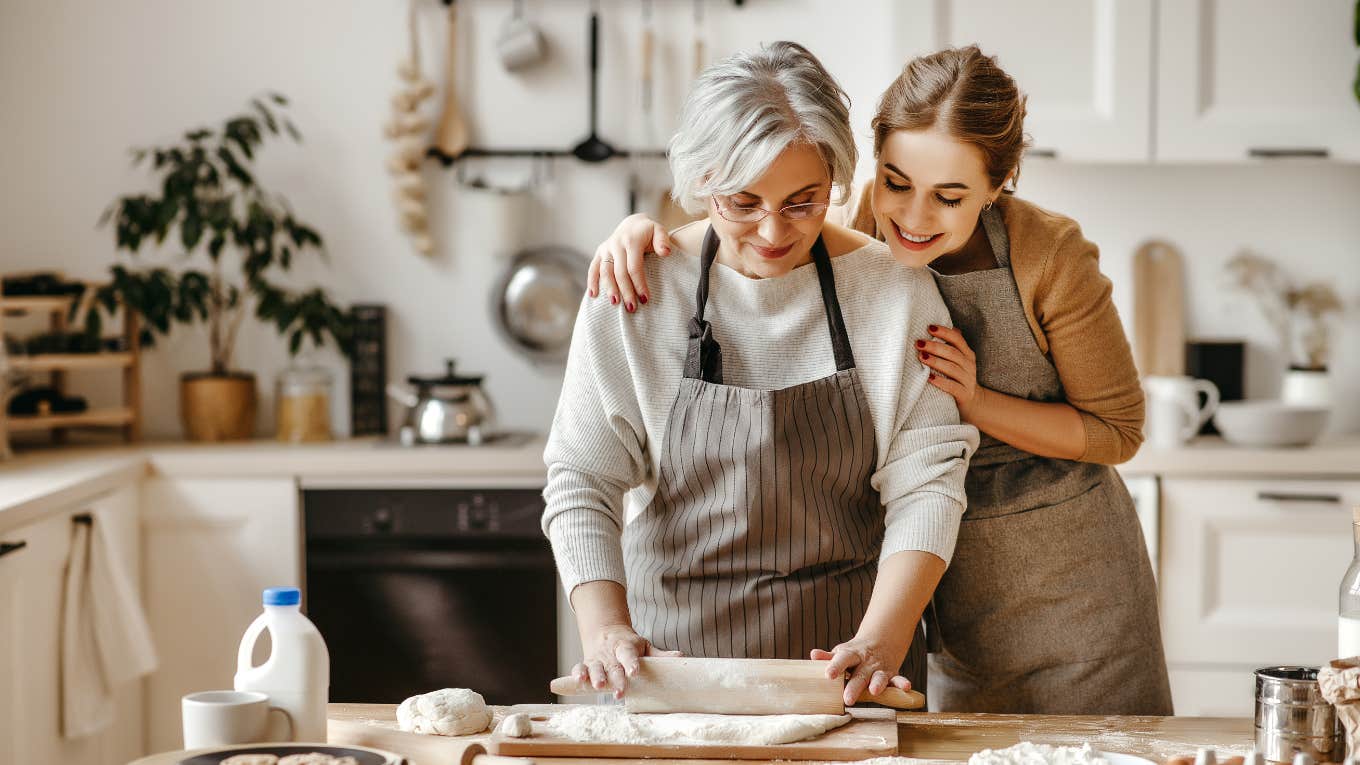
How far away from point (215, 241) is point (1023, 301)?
188cm

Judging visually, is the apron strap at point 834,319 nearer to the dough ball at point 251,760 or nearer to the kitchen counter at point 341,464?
the dough ball at point 251,760

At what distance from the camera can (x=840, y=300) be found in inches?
58.2

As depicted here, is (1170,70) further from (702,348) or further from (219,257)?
(219,257)

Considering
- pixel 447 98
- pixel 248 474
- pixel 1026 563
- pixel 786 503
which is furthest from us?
pixel 447 98

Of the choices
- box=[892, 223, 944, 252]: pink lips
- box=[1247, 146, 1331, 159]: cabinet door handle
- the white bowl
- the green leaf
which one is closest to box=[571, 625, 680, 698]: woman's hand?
box=[892, 223, 944, 252]: pink lips

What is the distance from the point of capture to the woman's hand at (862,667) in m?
1.23

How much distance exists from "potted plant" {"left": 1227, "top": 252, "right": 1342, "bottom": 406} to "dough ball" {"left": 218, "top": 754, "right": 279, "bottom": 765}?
2.63 m

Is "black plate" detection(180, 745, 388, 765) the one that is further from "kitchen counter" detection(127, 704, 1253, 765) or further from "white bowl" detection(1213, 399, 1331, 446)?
"white bowl" detection(1213, 399, 1331, 446)

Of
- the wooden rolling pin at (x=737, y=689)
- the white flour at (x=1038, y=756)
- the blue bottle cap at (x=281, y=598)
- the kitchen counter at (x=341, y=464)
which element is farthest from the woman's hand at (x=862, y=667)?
the kitchen counter at (x=341, y=464)

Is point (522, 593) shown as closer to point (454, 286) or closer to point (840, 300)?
point (454, 286)

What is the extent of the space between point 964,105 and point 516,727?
0.79 metres

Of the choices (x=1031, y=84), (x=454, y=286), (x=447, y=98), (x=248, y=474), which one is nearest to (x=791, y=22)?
(x=1031, y=84)

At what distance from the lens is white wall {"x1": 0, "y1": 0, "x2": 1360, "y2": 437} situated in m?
3.07

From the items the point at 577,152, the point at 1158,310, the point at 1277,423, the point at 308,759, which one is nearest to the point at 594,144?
the point at 577,152
